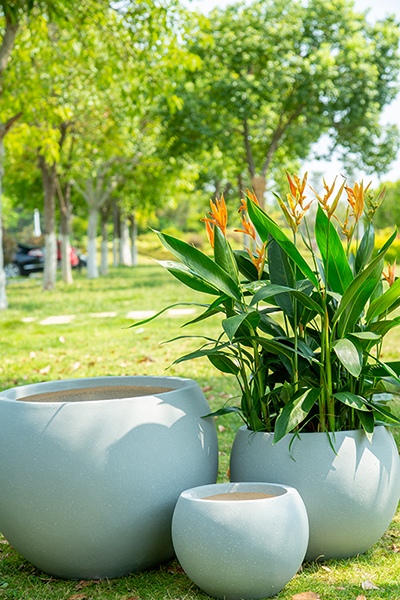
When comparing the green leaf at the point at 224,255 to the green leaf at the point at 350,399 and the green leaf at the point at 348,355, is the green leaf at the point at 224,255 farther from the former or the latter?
the green leaf at the point at 350,399

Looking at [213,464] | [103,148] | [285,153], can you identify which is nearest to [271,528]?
[213,464]

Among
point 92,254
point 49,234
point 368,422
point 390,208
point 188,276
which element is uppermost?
point 390,208

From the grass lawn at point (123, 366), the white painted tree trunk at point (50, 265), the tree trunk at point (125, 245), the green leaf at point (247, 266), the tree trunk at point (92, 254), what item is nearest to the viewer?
the grass lawn at point (123, 366)

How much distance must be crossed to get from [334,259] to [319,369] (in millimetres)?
437

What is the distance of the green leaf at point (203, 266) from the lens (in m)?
2.00

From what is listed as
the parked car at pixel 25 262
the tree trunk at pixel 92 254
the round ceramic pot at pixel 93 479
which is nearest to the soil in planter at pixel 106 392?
the round ceramic pot at pixel 93 479

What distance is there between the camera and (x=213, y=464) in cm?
223

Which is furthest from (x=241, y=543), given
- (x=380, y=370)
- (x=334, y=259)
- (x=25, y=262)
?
(x=25, y=262)

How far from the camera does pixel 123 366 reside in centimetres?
570

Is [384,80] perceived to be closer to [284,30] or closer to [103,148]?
[284,30]

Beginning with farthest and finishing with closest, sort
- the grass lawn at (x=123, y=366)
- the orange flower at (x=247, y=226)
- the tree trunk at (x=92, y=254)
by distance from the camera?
the tree trunk at (x=92, y=254)
the orange flower at (x=247, y=226)
the grass lawn at (x=123, y=366)

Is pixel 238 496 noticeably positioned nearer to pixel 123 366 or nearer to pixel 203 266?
pixel 203 266

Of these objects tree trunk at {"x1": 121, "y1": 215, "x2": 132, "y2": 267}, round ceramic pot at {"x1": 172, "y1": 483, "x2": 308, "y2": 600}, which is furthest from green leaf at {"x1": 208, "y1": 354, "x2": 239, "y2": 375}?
tree trunk at {"x1": 121, "y1": 215, "x2": 132, "y2": 267}

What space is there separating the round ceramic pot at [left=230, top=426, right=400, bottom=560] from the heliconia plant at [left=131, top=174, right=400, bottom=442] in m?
0.08
